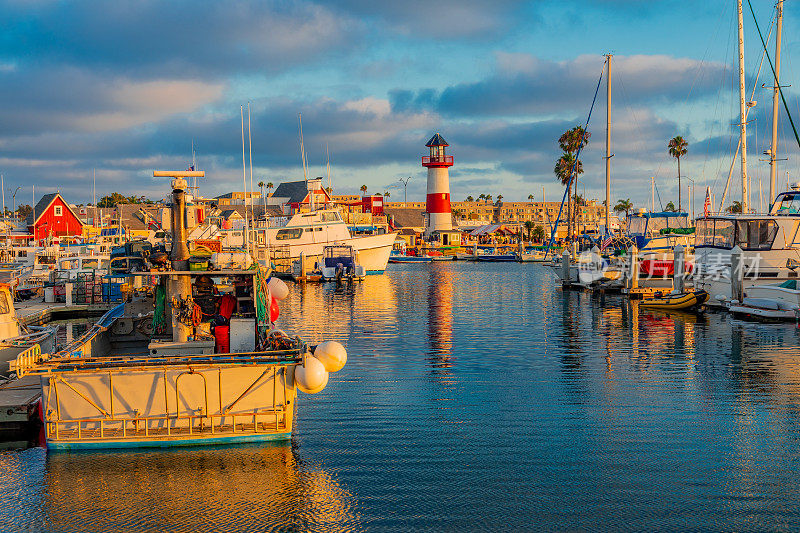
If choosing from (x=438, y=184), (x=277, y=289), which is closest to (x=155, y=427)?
(x=277, y=289)

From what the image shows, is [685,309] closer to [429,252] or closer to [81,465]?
[81,465]

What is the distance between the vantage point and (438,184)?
112 m

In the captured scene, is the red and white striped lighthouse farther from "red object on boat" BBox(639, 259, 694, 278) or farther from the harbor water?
the harbor water

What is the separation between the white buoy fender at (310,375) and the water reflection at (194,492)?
1578mm

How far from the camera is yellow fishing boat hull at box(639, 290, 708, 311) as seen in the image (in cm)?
3806

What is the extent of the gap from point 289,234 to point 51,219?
37874 millimetres

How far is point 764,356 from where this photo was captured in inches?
969

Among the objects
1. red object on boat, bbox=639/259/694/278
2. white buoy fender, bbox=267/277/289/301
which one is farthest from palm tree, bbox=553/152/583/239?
white buoy fender, bbox=267/277/289/301

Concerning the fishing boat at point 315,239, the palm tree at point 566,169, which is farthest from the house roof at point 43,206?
the palm tree at point 566,169

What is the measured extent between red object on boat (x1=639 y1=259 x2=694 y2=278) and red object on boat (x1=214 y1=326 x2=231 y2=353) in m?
38.2

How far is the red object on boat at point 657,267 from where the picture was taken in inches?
1881

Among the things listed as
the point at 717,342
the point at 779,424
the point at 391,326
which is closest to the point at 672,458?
the point at 779,424

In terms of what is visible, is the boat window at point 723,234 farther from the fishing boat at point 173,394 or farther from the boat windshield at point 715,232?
the fishing boat at point 173,394

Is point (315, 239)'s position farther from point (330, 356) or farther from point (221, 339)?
point (330, 356)
